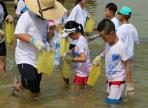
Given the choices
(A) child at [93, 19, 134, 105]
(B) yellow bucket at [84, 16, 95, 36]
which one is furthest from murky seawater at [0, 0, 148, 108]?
(B) yellow bucket at [84, 16, 95, 36]

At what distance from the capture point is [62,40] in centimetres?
952

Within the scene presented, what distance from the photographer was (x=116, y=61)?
715 cm

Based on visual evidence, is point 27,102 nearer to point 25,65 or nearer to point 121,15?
point 25,65

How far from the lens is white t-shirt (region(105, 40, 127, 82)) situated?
7074 mm

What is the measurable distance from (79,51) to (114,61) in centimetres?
128

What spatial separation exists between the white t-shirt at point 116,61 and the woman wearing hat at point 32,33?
99 cm

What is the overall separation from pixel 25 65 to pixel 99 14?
14041 millimetres

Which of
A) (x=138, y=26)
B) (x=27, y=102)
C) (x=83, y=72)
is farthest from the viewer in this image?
(x=138, y=26)

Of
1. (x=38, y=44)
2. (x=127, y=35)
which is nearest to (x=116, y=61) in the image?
(x=38, y=44)

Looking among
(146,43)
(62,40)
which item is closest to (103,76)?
(62,40)

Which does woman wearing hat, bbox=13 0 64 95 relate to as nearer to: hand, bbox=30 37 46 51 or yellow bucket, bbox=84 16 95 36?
hand, bbox=30 37 46 51

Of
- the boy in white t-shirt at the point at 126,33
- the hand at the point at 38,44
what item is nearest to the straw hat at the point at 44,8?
the hand at the point at 38,44

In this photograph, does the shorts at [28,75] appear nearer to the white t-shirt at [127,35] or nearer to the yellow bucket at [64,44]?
the yellow bucket at [64,44]

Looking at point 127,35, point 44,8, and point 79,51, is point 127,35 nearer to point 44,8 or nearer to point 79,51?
point 79,51
